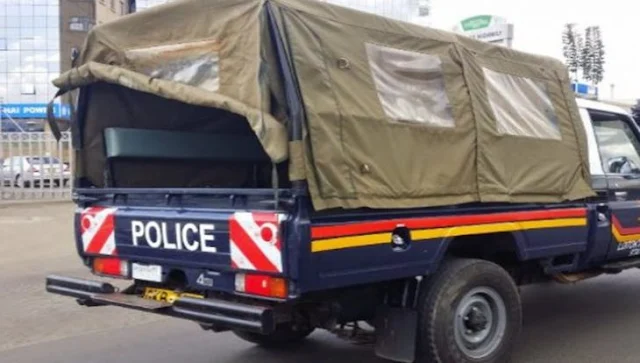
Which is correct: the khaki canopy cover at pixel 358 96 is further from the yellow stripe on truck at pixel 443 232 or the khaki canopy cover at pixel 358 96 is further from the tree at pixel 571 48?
the tree at pixel 571 48

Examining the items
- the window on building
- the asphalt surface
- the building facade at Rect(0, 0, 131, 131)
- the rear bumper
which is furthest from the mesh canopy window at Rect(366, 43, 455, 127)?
the window on building

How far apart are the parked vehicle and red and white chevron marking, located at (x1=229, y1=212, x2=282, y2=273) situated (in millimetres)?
11

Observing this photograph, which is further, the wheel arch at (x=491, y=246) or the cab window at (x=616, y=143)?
the cab window at (x=616, y=143)

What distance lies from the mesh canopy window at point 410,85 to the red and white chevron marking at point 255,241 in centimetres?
114

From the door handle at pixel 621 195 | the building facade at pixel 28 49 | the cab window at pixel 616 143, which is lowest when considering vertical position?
the door handle at pixel 621 195

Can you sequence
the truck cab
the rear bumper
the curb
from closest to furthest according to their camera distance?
1. the rear bumper
2. the truck cab
3. the curb

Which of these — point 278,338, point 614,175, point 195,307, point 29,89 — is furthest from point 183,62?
point 29,89

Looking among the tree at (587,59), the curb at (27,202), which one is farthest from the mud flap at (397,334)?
the tree at (587,59)

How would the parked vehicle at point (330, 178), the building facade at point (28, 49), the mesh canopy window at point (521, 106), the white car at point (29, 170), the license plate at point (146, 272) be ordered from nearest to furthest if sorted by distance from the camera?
the parked vehicle at point (330, 178) → the license plate at point (146, 272) → the mesh canopy window at point (521, 106) → the white car at point (29, 170) → the building facade at point (28, 49)

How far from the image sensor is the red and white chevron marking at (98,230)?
18.1 ft

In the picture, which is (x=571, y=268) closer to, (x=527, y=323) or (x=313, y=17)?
(x=527, y=323)

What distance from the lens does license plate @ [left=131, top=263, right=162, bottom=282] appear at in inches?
205

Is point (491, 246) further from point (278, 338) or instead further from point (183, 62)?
point (183, 62)

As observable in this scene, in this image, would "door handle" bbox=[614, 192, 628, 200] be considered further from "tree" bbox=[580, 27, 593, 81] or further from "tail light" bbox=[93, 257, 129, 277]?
"tree" bbox=[580, 27, 593, 81]
